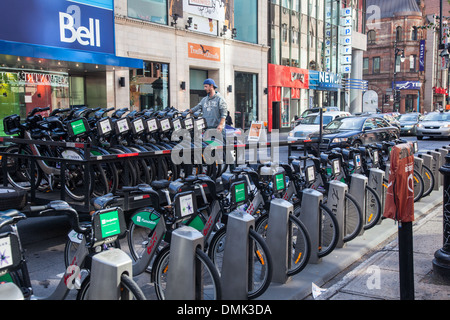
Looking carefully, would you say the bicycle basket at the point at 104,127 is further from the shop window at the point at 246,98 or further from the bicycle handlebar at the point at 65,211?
the shop window at the point at 246,98

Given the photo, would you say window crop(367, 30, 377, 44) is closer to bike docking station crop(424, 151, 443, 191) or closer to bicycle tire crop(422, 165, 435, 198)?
bike docking station crop(424, 151, 443, 191)

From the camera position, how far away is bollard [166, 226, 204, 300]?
11.4 ft

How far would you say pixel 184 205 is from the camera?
13.5 ft

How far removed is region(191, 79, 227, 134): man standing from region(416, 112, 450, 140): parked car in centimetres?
1886

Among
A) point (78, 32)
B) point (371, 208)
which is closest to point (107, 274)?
point (371, 208)

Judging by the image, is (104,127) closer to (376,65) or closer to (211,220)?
(211,220)

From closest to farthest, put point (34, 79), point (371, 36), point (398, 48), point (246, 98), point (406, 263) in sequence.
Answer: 1. point (406, 263)
2. point (34, 79)
3. point (246, 98)
4. point (398, 48)
5. point (371, 36)

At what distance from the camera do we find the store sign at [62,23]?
1374cm

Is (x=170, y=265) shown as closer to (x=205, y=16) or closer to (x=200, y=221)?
(x=200, y=221)

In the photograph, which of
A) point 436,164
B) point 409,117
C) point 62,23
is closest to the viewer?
point 436,164

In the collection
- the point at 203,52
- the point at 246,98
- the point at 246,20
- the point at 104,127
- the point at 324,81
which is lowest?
the point at 104,127

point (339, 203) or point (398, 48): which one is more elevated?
point (398, 48)

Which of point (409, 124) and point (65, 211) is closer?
point (65, 211)

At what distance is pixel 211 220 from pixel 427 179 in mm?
6229
